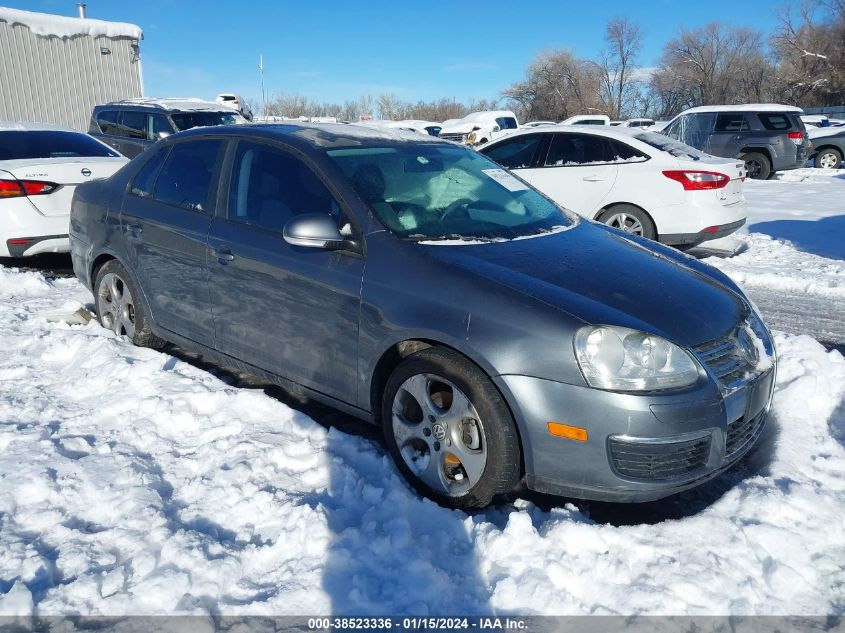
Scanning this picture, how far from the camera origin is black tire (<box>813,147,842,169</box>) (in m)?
19.4

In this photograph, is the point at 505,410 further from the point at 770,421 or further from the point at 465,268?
the point at 770,421

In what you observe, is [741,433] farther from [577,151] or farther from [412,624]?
[577,151]

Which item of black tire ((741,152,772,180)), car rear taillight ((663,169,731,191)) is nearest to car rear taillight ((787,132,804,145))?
black tire ((741,152,772,180))

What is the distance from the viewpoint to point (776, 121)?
16.3 meters

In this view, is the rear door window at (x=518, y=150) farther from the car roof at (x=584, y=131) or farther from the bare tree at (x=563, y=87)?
the bare tree at (x=563, y=87)

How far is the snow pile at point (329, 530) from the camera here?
2344mm

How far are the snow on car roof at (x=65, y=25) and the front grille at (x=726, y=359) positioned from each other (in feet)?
63.5

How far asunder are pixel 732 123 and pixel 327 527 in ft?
55.0

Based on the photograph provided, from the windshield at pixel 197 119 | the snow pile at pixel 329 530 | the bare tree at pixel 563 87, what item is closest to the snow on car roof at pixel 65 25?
the windshield at pixel 197 119

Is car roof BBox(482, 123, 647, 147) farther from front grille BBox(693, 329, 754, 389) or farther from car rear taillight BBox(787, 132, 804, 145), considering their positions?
car rear taillight BBox(787, 132, 804, 145)

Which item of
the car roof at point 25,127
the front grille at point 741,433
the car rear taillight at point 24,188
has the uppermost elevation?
the car roof at point 25,127

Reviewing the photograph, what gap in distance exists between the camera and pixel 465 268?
115 inches

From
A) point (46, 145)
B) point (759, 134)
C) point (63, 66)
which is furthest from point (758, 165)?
point (63, 66)

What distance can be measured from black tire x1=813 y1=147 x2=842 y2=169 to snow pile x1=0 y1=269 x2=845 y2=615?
19.0m
